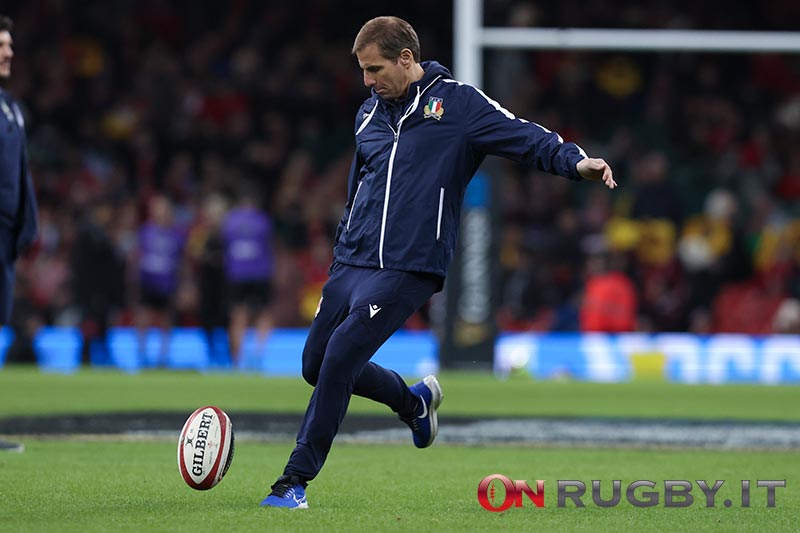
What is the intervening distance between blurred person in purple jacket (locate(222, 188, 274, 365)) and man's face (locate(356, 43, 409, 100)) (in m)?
12.1

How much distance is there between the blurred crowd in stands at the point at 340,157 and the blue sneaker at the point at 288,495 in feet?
38.3

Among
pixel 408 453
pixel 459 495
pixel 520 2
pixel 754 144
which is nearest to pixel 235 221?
pixel 520 2

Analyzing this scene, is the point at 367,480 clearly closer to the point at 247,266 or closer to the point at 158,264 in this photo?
the point at 247,266

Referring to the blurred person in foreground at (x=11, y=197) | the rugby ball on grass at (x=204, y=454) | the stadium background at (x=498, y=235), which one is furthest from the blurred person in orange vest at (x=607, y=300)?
the rugby ball on grass at (x=204, y=454)

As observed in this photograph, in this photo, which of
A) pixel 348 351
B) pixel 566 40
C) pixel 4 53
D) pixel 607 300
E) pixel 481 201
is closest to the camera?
pixel 348 351

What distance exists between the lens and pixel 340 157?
22172mm

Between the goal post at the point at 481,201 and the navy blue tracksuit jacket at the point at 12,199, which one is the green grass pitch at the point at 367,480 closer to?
the navy blue tracksuit jacket at the point at 12,199

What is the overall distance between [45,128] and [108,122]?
95cm

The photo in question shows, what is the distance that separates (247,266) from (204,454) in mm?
12151

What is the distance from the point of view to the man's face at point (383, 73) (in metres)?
6.07

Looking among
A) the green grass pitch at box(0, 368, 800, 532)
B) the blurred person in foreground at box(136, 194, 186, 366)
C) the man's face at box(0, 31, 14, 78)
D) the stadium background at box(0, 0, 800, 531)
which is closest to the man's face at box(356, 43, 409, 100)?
the green grass pitch at box(0, 368, 800, 532)

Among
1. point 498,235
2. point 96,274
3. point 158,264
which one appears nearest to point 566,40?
point 498,235

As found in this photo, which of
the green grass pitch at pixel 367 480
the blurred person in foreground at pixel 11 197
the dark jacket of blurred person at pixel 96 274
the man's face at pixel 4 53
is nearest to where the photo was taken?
the green grass pitch at pixel 367 480

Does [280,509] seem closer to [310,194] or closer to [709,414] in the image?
[709,414]
